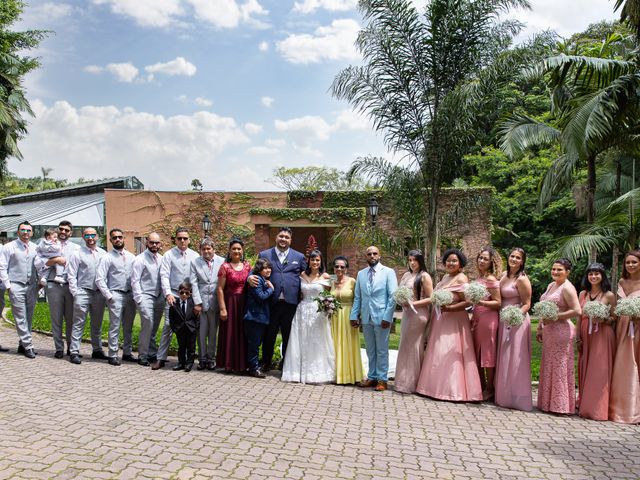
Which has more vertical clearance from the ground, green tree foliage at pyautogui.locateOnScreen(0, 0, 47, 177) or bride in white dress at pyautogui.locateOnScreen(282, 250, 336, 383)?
green tree foliage at pyautogui.locateOnScreen(0, 0, 47, 177)

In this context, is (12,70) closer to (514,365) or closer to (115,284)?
(115,284)

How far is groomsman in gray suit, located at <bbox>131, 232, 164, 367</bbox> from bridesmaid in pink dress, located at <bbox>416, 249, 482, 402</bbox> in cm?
418

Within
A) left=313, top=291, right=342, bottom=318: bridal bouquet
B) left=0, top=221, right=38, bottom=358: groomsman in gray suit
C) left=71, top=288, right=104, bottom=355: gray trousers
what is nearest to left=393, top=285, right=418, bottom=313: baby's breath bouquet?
left=313, top=291, right=342, bottom=318: bridal bouquet

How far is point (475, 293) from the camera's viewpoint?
693cm

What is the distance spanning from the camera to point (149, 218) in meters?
25.9

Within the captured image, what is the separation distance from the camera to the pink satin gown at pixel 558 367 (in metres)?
6.54

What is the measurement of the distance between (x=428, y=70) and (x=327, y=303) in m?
5.60

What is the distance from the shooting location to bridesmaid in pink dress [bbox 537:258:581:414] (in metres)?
6.55

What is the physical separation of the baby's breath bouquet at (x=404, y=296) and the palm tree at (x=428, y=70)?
11.6 ft

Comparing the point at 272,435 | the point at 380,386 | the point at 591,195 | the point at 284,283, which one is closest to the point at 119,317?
the point at 284,283

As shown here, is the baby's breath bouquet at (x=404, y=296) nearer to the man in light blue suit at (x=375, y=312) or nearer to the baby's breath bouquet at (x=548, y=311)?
the man in light blue suit at (x=375, y=312)

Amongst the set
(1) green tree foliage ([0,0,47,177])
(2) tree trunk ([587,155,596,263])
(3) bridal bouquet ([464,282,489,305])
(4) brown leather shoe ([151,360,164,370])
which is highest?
(1) green tree foliage ([0,0,47,177])

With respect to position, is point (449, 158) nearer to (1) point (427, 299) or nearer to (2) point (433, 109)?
(2) point (433, 109)

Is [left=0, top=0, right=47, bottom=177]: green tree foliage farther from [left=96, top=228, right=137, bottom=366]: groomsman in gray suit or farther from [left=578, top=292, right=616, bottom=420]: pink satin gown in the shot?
[left=578, top=292, right=616, bottom=420]: pink satin gown
